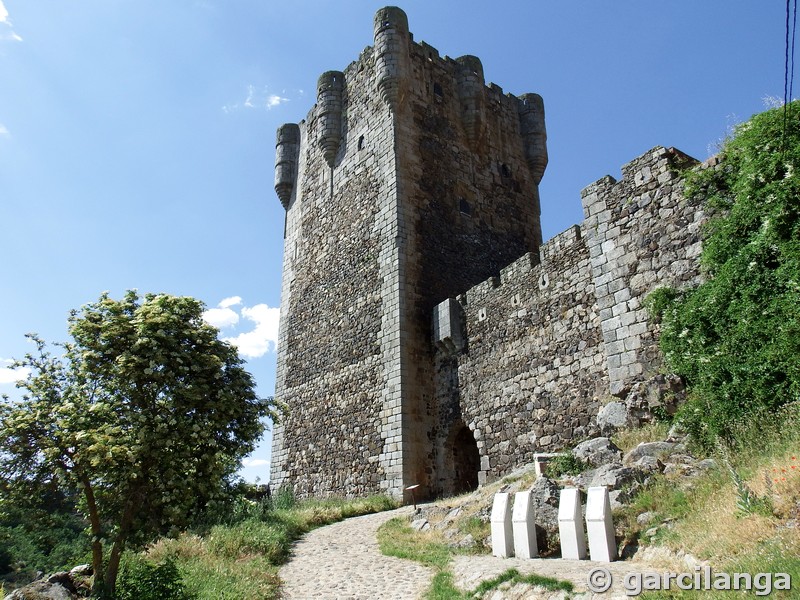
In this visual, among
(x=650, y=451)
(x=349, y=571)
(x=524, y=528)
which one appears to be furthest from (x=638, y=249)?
(x=349, y=571)

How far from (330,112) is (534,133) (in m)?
6.42

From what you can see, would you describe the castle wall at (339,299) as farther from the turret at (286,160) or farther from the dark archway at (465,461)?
the dark archway at (465,461)

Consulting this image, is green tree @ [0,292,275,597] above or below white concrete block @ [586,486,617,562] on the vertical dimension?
above

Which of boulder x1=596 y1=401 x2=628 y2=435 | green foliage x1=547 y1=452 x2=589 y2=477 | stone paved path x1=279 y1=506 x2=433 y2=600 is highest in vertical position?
boulder x1=596 y1=401 x2=628 y2=435

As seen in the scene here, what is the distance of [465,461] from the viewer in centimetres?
1355

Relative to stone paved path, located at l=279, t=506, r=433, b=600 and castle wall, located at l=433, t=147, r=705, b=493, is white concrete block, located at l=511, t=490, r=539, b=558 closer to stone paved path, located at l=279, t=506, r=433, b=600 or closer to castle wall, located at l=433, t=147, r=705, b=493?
stone paved path, located at l=279, t=506, r=433, b=600

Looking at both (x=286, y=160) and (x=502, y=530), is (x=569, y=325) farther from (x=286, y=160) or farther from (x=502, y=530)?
(x=286, y=160)

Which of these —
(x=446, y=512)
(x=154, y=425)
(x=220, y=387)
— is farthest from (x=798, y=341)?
(x=154, y=425)

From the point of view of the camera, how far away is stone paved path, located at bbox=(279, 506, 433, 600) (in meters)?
6.37

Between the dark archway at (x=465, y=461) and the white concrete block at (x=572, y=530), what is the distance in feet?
23.3

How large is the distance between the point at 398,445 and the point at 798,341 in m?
8.31

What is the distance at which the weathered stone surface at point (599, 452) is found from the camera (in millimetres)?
7594

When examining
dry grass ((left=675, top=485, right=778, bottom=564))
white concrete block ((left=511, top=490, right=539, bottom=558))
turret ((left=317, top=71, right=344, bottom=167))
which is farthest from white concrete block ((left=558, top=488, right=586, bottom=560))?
turret ((left=317, top=71, right=344, bottom=167))

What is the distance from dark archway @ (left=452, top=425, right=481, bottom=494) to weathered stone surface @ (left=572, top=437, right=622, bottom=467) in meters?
5.20
